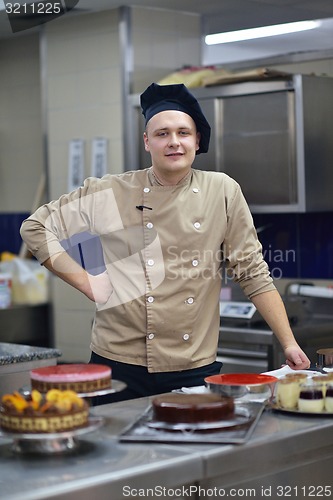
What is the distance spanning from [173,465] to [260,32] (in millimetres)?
3604

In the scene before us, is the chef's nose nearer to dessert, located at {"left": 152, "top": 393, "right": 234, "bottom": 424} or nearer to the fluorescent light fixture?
dessert, located at {"left": 152, "top": 393, "right": 234, "bottom": 424}

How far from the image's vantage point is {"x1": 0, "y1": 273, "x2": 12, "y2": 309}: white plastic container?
18.7 feet

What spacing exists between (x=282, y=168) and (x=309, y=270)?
0.71 meters

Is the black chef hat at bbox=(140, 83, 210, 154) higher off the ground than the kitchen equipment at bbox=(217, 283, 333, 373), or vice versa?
the black chef hat at bbox=(140, 83, 210, 154)

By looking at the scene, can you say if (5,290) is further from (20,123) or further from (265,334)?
(265,334)

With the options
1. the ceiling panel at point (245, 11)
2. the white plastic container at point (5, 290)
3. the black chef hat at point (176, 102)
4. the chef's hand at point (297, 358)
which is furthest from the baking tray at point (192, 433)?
the white plastic container at point (5, 290)

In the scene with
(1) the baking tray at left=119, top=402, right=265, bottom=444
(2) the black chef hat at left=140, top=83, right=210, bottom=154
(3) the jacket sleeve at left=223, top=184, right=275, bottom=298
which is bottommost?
(1) the baking tray at left=119, top=402, right=265, bottom=444

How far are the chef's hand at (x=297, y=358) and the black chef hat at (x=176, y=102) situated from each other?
69 cm

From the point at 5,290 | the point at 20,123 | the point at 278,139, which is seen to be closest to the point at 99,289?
the point at 278,139

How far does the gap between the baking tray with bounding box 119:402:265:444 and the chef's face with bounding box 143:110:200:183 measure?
95 cm

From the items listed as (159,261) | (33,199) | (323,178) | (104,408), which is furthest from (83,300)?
(104,408)

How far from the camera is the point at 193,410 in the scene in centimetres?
206

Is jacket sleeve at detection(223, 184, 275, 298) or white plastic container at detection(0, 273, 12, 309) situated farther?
white plastic container at detection(0, 273, 12, 309)

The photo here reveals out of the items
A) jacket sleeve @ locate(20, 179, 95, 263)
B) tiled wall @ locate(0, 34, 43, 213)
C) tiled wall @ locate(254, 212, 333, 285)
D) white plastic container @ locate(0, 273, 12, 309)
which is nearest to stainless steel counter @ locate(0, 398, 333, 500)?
jacket sleeve @ locate(20, 179, 95, 263)
